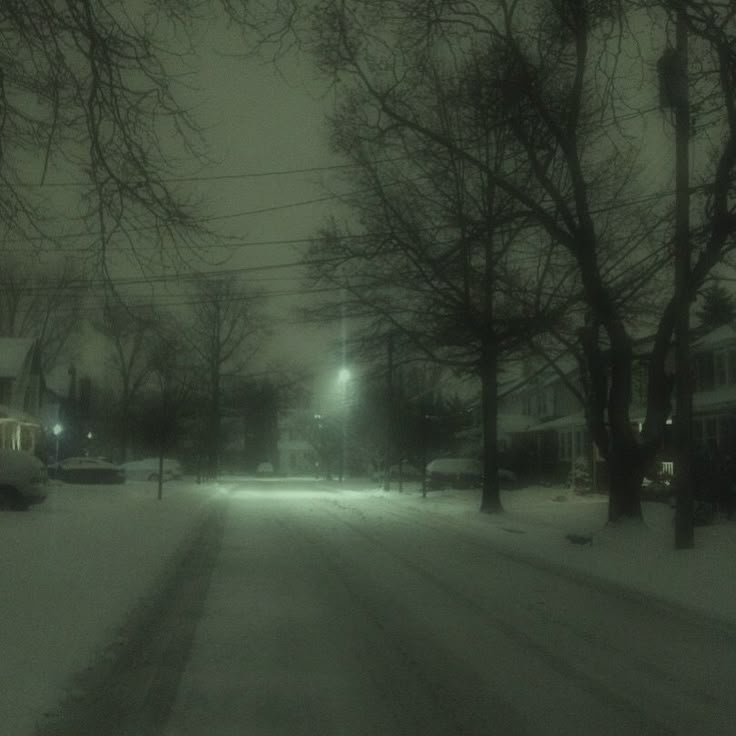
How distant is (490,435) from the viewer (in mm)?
32969

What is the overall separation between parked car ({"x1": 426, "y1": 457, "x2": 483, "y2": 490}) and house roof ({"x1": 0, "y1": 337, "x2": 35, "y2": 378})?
66.8 ft

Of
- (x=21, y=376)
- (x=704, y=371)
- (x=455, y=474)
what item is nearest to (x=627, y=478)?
(x=704, y=371)

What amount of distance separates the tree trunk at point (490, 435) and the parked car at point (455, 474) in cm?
2126

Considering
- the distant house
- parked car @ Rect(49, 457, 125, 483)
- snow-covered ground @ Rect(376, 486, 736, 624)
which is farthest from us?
parked car @ Rect(49, 457, 125, 483)

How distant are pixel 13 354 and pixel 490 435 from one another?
3270 cm

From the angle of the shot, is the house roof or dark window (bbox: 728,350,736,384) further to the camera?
the house roof

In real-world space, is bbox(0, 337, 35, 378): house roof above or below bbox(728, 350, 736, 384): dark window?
above

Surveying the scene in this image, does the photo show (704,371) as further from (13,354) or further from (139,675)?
(139,675)

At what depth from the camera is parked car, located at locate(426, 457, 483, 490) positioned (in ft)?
178

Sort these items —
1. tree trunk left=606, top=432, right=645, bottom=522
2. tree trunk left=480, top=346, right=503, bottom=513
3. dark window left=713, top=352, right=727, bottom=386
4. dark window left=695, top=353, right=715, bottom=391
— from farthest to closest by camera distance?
dark window left=695, top=353, right=715, bottom=391, dark window left=713, top=352, right=727, bottom=386, tree trunk left=480, top=346, right=503, bottom=513, tree trunk left=606, top=432, right=645, bottom=522

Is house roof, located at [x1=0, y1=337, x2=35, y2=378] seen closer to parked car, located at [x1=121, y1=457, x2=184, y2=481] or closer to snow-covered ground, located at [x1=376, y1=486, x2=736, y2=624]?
parked car, located at [x1=121, y1=457, x2=184, y2=481]

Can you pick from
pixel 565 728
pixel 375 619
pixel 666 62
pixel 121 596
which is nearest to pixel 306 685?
pixel 565 728

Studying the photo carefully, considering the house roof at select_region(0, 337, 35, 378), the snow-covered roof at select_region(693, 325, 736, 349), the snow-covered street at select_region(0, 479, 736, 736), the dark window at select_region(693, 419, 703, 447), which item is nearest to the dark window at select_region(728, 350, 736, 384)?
the snow-covered roof at select_region(693, 325, 736, 349)

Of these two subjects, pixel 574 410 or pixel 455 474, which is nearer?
pixel 455 474
